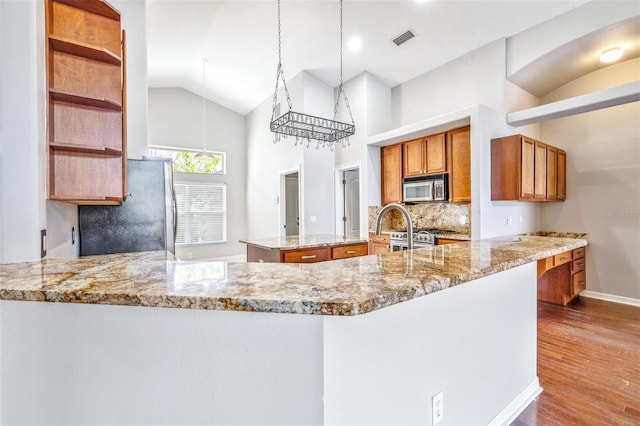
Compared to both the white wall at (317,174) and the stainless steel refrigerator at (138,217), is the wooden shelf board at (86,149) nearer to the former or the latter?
the stainless steel refrigerator at (138,217)

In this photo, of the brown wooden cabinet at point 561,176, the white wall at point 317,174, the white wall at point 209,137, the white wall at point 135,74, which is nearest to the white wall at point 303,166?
the white wall at point 317,174

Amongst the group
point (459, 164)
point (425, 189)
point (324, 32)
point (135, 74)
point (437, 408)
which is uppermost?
point (324, 32)

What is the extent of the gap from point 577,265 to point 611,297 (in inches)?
24.9

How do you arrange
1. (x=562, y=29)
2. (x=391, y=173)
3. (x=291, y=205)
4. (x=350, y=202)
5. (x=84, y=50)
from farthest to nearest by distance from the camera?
(x=291, y=205), (x=350, y=202), (x=391, y=173), (x=562, y=29), (x=84, y=50)

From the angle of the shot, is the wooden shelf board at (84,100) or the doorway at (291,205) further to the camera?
the doorway at (291,205)

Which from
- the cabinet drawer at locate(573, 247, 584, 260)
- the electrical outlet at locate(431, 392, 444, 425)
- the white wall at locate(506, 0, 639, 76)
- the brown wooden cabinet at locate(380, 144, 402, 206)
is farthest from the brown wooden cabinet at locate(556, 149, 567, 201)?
the electrical outlet at locate(431, 392, 444, 425)

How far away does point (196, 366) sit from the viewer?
33.5 inches

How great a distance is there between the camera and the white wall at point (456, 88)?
13.1ft

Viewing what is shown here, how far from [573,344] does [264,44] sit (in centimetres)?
529

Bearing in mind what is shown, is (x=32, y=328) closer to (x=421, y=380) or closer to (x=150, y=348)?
(x=150, y=348)

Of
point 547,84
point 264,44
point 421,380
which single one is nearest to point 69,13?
point 421,380

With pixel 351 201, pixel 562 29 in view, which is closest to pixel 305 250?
pixel 351 201

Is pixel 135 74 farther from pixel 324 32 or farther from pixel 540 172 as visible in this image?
pixel 540 172

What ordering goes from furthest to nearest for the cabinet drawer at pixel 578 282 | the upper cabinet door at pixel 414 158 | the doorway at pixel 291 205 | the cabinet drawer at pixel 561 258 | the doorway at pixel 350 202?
the doorway at pixel 291 205 < the doorway at pixel 350 202 < the upper cabinet door at pixel 414 158 < the cabinet drawer at pixel 578 282 < the cabinet drawer at pixel 561 258
